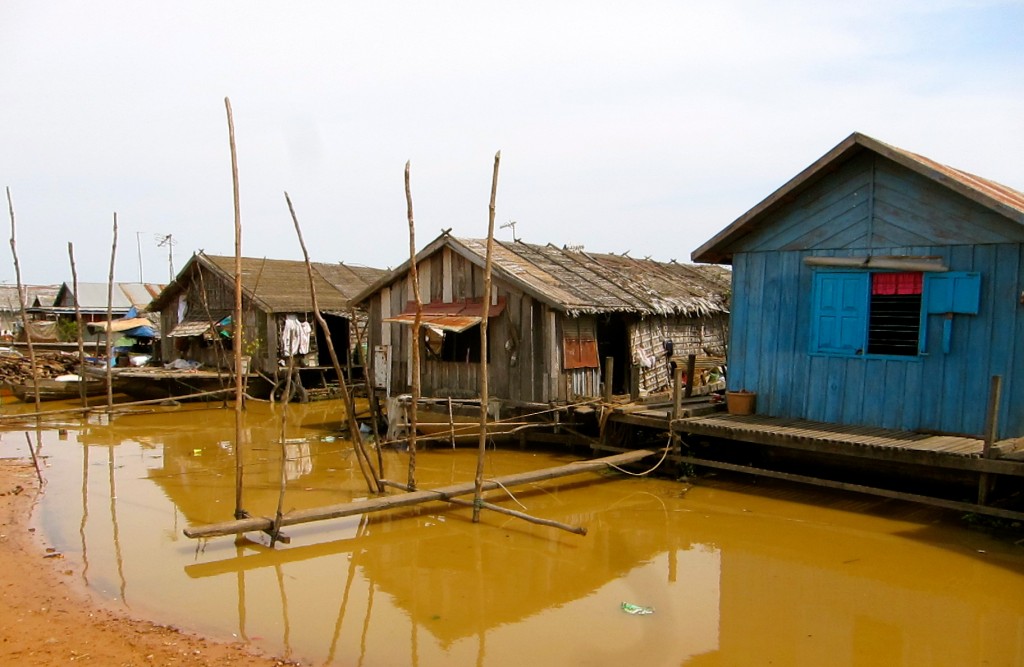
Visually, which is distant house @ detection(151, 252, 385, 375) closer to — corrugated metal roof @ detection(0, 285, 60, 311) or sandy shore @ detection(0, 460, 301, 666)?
sandy shore @ detection(0, 460, 301, 666)

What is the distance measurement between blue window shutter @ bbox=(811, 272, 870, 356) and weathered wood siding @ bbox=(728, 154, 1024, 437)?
0.18m

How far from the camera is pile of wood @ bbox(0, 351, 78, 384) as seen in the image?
2213 centimetres

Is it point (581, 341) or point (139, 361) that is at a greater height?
point (581, 341)

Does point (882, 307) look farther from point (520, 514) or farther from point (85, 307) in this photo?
point (85, 307)

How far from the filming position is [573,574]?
766cm

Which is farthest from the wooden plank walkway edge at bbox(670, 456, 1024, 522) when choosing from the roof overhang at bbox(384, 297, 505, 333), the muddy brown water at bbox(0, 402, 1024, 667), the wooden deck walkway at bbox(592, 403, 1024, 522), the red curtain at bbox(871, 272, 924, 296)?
the roof overhang at bbox(384, 297, 505, 333)

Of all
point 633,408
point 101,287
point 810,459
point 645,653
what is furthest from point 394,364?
point 101,287

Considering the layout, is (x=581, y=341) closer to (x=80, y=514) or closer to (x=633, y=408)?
(x=633, y=408)

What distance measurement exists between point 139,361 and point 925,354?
2265 centimetres

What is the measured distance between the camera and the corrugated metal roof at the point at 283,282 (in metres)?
21.3

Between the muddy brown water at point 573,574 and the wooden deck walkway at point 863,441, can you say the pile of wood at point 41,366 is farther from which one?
the wooden deck walkway at point 863,441

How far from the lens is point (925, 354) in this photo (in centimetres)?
976

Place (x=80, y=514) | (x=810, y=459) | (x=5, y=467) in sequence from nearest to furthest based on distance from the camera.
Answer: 1. (x=80, y=514)
2. (x=810, y=459)
3. (x=5, y=467)

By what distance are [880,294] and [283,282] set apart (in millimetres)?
17008
